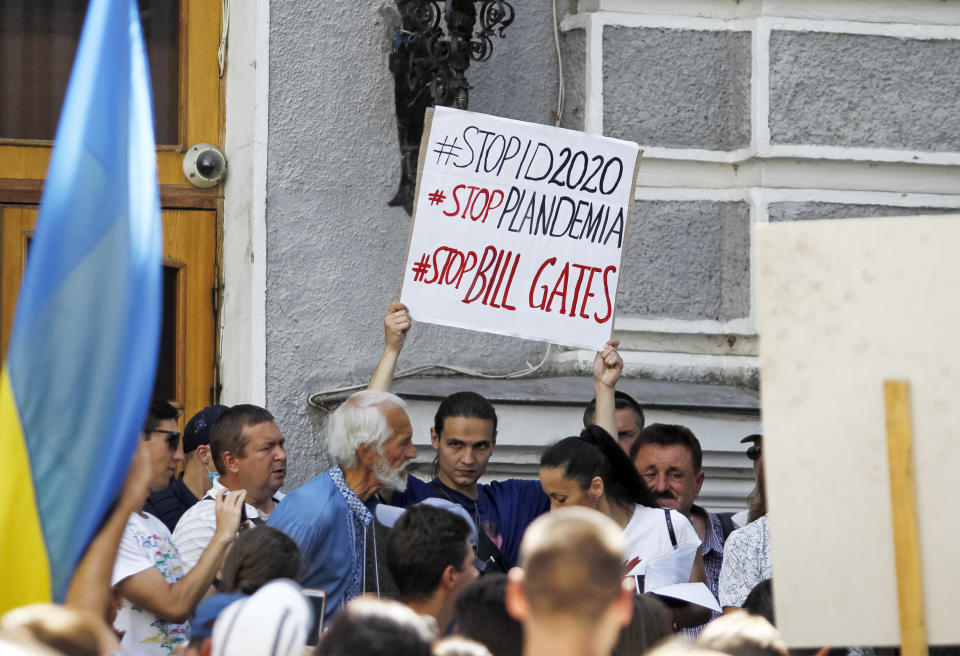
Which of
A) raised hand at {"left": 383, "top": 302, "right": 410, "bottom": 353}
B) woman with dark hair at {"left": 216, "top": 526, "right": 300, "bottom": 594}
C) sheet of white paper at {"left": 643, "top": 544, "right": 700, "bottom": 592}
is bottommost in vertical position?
sheet of white paper at {"left": 643, "top": 544, "right": 700, "bottom": 592}

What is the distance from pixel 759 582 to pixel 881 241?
1.35m

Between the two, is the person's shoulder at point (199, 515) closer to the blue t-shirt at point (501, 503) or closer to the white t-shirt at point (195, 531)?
the white t-shirt at point (195, 531)

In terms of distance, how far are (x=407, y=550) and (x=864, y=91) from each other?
3.55 meters

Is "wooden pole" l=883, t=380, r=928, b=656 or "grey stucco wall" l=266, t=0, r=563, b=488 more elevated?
"grey stucco wall" l=266, t=0, r=563, b=488

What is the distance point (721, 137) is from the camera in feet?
21.3

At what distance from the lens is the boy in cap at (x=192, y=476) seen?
17.5ft

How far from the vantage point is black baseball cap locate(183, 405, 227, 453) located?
215 inches

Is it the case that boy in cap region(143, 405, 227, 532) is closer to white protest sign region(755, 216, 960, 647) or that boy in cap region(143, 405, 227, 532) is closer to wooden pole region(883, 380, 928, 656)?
white protest sign region(755, 216, 960, 647)

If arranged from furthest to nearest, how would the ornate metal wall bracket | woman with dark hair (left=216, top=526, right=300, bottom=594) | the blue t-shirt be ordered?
the ornate metal wall bracket
the blue t-shirt
woman with dark hair (left=216, top=526, right=300, bottom=594)

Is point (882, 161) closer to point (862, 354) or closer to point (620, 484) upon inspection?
point (620, 484)

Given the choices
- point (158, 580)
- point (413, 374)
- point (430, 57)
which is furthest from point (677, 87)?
point (158, 580)

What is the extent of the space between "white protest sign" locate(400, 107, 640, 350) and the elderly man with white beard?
2.06 feet

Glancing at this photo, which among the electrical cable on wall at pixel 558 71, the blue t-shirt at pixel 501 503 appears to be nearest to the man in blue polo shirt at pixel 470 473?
the blue t-shirt at pixel 501 503

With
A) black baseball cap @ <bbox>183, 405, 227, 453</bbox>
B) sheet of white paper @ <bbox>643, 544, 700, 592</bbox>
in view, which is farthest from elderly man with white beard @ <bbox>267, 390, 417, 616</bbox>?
sheet of white paper @ <bbox>643, 544, 700, 592</bbox>
